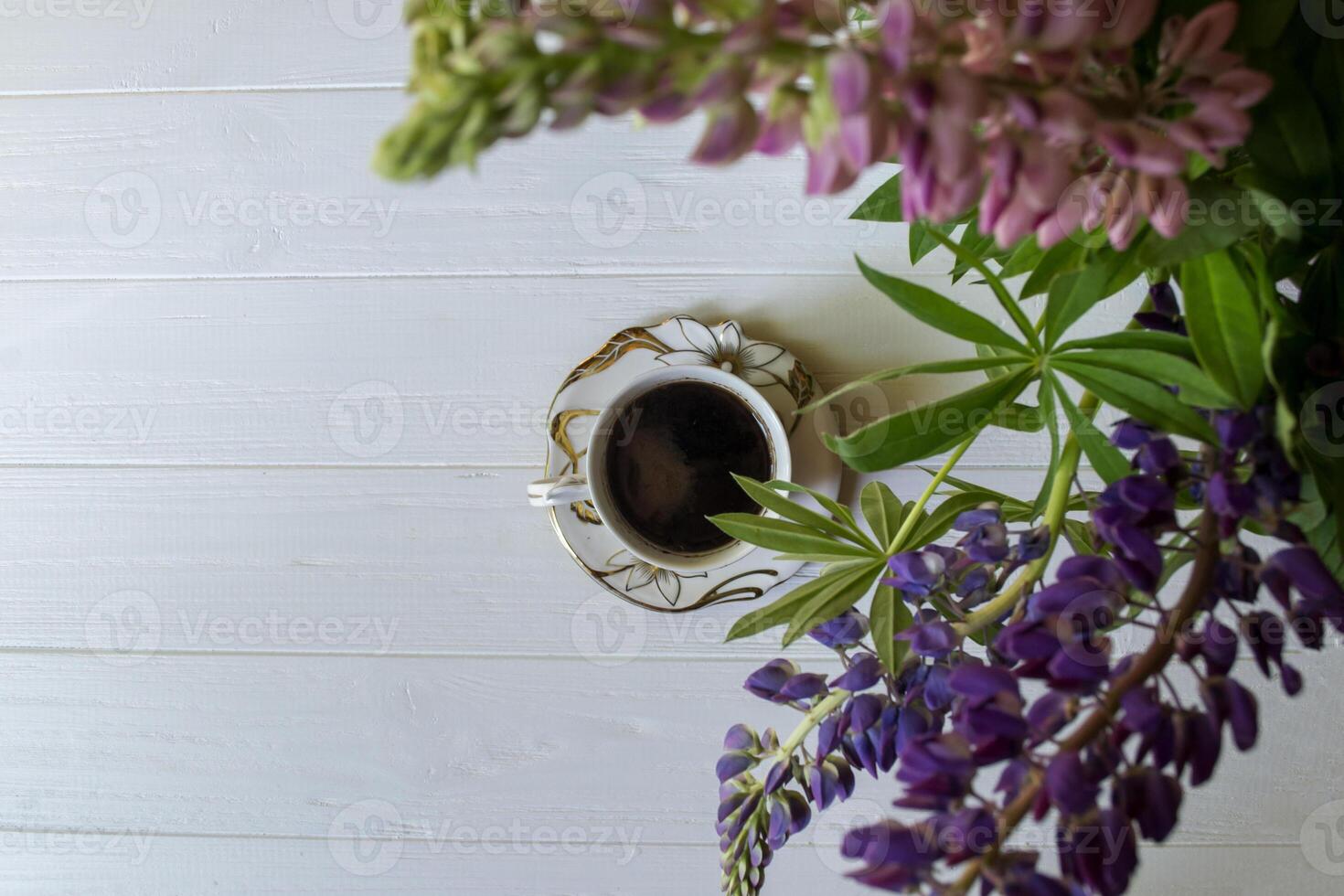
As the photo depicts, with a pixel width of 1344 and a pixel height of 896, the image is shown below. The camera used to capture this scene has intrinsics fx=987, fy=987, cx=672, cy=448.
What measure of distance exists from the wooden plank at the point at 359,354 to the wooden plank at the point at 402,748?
0.20 m

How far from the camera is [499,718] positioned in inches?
35.1

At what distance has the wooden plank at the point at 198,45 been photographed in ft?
2.81

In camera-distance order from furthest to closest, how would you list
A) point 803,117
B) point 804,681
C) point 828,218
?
1. point 828,218
2. point 804,681
3. point 803,117

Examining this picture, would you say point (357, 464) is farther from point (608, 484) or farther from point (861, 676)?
point (861, 676)

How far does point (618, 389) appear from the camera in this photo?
2.67 ft

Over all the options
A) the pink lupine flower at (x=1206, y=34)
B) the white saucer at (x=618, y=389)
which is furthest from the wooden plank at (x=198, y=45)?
the pink lupine flower at (x=1206, y=34)

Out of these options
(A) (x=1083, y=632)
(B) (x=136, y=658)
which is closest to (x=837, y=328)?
(A) (x=1083, y=632)

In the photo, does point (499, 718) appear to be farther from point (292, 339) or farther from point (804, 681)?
point (804, 681)

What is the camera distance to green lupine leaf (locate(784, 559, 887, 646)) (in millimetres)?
464

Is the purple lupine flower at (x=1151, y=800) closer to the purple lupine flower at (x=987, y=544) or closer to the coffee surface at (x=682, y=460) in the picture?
the purple lupine flower at (x=987, y=544)

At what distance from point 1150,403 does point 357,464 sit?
69cm

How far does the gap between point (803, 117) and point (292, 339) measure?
0.74m

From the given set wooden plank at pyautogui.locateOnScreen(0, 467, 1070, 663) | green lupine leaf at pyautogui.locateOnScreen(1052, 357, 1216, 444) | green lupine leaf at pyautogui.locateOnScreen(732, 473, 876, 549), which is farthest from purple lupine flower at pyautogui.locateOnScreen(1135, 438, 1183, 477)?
wooden plank at pyautogui.locateOnScreen(0, 467, 1070, 663)

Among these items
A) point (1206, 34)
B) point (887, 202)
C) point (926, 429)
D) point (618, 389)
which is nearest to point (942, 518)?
point (926, 429)
